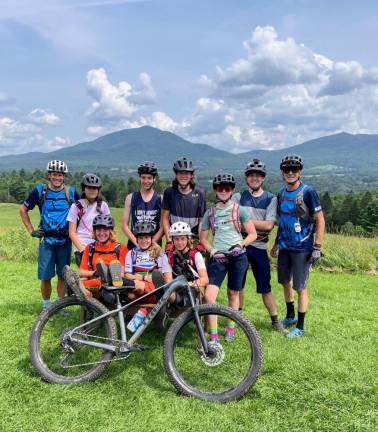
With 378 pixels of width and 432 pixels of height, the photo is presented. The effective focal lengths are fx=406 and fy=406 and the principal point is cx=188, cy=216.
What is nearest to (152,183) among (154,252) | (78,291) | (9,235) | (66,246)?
(154,252)

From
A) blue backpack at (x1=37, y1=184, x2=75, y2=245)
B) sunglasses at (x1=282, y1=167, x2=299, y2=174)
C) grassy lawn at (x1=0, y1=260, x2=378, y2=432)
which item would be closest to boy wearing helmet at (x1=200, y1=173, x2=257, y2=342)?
sunglasses at (x1=282, y1=167, x2=299, y2=174)

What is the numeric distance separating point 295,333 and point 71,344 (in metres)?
3.38

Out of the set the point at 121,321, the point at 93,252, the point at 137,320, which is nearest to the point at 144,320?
the point at 137,320

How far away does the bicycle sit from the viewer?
4.40 meters

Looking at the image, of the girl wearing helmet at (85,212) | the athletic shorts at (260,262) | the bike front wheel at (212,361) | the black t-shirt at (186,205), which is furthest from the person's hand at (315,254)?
the girl wearing helmet at (85,212)

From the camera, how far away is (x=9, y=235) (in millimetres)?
16672

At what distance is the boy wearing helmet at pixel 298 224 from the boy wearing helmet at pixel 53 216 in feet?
11.4

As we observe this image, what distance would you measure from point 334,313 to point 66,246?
16.7ft

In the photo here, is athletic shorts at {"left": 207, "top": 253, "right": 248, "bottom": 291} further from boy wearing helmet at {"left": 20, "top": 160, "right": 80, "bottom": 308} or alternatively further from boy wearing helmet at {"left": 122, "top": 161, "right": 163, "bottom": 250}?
boy wearing helmet at {"left": 20, "top": 160, "right": 80, "bottom": 308}

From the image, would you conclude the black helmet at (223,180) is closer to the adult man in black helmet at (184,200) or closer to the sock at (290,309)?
the adult man in black helmet at (184,200)

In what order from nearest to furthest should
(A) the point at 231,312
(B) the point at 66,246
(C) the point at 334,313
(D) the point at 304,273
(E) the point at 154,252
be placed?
(A) the point at 231,312 < (E) the point at 154,252 < (D) the point at 304,273 < (B) the point at 66,246 < (C) the point at 334,313

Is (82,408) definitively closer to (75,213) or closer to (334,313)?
(75,213)

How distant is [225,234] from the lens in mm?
5586

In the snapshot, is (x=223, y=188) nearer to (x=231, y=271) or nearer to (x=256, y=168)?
(x=256, y=168)
